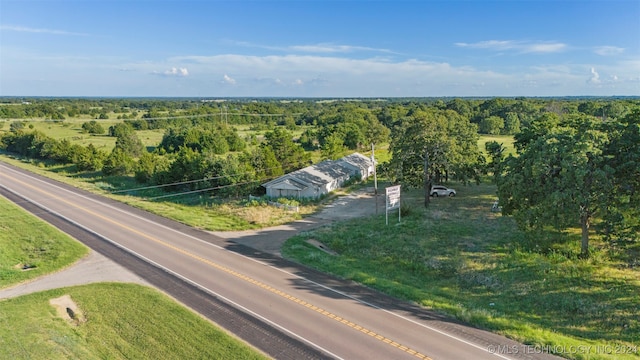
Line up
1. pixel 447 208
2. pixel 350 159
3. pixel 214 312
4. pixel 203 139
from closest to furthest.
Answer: pixel 214 312, pixel 447 208, pixel 350 159, pixel 203 139

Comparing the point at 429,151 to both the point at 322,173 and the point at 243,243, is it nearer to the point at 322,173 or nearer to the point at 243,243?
the point at 322,173

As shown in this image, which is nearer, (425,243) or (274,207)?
(425,243)

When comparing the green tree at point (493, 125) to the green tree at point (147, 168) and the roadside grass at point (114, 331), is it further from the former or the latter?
the roadside grass at point (114, 331)

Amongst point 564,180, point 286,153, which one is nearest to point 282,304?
point 564,180

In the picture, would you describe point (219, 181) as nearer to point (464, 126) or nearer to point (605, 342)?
point (464, 126)

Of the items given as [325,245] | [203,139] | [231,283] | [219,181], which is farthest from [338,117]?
[231,283]

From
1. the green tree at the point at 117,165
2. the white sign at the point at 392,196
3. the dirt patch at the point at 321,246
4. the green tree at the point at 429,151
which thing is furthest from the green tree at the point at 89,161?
the white sign at the point at 392,196
